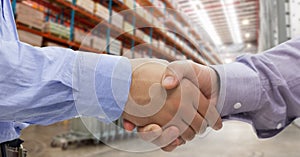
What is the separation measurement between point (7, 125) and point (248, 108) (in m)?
0.64

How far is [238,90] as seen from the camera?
65 centimetres

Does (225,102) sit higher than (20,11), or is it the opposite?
(20,11)

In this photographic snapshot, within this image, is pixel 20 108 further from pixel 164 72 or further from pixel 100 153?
pixel 100 153

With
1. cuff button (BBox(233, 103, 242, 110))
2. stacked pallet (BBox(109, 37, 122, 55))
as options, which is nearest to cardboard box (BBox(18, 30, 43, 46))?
stacked pallet (BBox(109, 37, 122, 55))

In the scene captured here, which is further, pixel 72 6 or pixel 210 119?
pixel 72 6

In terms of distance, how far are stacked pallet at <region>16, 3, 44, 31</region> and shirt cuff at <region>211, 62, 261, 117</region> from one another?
288 cm

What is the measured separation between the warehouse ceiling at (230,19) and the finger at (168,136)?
25.9 feet

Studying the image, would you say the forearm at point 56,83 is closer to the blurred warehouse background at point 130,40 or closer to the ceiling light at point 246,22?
the blurred warehouse background at point 130,40

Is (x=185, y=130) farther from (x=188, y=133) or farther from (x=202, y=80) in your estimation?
(x=202, y=80)

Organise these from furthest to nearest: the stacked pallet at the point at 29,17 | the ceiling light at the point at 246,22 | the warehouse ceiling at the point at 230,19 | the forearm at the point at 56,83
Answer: the ceiling light at the point at 246,22 → the warehouse ceiling at the point at 230,19 → the stacked pallet at the point at 29,17 → the forearm at the point at 56,83

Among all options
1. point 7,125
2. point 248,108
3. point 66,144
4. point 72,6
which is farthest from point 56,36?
point 248,108

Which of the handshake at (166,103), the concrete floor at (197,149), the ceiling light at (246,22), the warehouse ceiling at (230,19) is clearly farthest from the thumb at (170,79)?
the ceiling light at (246,22)

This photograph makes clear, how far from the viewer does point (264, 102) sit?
2.14ft

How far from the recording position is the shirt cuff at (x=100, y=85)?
21.5 inches
